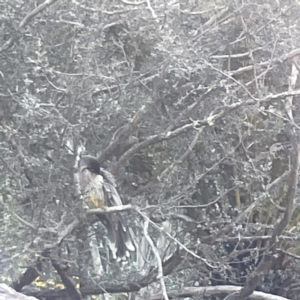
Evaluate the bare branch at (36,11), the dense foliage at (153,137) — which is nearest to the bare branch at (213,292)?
the dense foliage at (153,137)

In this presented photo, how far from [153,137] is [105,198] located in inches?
5.6

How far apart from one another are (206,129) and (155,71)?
0.45 feet

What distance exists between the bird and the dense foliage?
0.02 metres

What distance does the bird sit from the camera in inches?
40.0

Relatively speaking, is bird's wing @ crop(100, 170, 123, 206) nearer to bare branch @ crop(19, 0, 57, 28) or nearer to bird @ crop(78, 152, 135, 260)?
bird @ crop(78, 152, 135, 260)

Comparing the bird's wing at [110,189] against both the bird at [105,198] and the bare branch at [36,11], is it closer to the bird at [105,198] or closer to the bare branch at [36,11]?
the bird at [105,198]

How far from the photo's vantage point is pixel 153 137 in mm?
1024

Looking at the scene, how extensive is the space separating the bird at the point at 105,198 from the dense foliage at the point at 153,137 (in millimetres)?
17

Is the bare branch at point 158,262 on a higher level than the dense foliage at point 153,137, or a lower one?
lower

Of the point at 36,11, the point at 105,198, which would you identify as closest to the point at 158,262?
the point at 105,198

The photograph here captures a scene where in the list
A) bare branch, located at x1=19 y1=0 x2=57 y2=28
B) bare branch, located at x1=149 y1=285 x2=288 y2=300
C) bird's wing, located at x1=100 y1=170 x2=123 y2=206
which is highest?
bare branch, located at x1=19 y1=0 x2=57 y2=28

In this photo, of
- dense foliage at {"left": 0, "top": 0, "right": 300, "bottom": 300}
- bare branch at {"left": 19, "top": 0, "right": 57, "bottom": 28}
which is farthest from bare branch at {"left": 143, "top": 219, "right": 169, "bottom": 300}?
bare branch at {"left": 19, "top": 0, "right": 57, "bottom": 28}

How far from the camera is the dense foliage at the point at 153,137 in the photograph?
97cm

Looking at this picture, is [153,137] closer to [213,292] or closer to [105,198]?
[105,198]
